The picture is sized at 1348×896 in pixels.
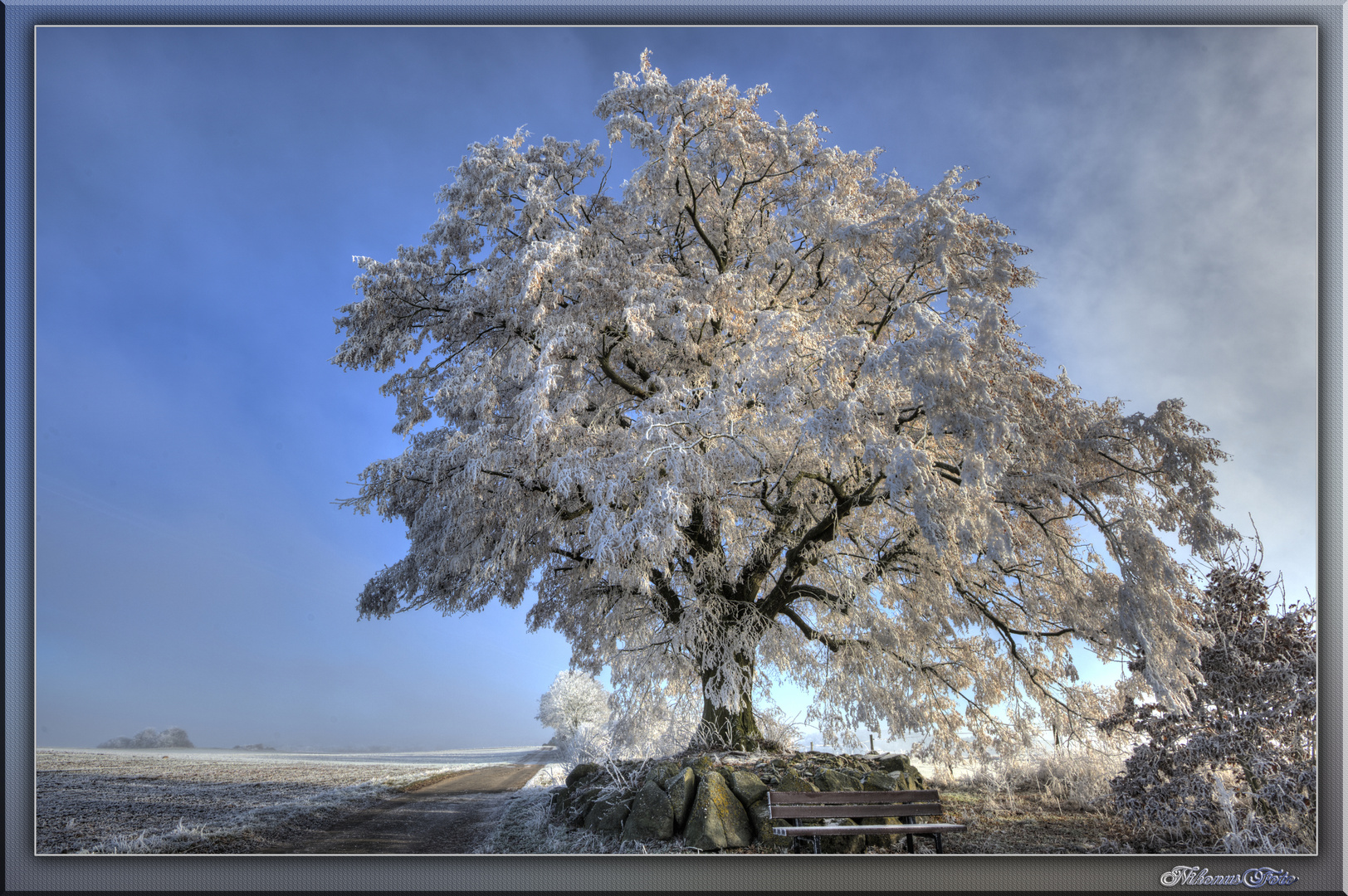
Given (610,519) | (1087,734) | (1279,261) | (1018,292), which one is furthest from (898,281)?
(1087,734)

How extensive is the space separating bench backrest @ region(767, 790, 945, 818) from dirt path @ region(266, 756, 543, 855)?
2.49m

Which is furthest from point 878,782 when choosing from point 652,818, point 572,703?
point 572,703

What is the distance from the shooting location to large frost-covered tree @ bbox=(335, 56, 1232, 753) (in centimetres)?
555

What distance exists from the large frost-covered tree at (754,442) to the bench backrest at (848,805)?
168 centimetres

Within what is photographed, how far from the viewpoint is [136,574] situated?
246 inches

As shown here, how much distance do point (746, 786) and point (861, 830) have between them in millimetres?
1013

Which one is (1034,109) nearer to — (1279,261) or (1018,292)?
(1018,292)

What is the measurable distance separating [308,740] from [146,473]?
3372 mm

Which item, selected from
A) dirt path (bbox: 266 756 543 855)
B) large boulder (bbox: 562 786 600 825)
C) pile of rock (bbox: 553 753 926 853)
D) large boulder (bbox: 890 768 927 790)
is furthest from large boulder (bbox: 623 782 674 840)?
large boulder (bbox: 890 768 927 790)

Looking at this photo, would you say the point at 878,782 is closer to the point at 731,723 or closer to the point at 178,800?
the point at 731,723

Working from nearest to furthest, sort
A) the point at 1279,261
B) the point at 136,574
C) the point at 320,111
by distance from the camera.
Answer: the point at 1279,261 → the point at 136,574 → the point at 320,111

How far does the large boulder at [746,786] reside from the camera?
5.59 m

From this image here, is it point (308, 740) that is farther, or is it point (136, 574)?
point (308, 740)

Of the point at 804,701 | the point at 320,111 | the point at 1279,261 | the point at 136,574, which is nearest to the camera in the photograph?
the point at 1279,261
